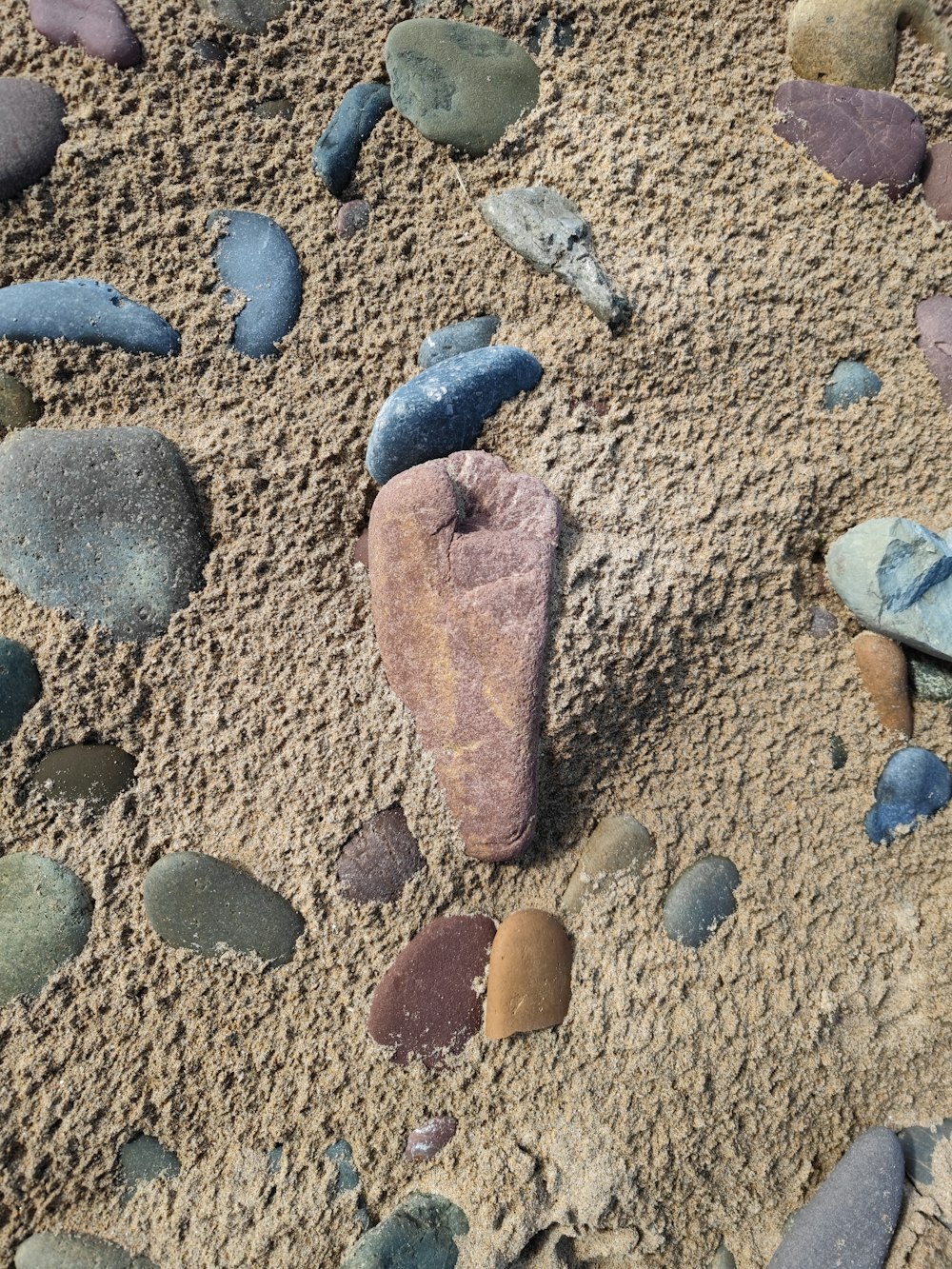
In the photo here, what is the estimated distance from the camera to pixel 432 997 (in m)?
1.23

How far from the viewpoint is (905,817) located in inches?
53.1

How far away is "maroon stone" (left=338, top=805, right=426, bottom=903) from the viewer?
1233 mm

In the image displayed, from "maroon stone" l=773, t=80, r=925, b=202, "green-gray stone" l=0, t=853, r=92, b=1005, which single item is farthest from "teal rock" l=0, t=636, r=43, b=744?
"maroon stone" l=773, t=80, r=925, b=202

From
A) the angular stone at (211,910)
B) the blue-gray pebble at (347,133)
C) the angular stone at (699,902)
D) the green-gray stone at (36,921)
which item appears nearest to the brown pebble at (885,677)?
the angular stone at (699,902)

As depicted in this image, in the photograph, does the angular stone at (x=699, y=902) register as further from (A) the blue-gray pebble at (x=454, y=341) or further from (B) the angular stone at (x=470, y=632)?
(A) the blue-gray pebble at (x=454, y=341)

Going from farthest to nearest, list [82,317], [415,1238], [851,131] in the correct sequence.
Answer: [851,131] < [82,317] < [415,1238]

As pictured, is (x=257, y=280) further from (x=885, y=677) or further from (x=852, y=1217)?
(x=852, y=1217)

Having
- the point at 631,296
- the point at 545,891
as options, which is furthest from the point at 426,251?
the point at 545,891

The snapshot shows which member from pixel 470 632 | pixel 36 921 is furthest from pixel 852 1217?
pixel 36 921

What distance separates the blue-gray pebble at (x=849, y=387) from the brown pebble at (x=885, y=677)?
365mm

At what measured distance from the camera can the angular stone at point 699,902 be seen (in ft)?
4.23

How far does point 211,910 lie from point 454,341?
0.91 meters


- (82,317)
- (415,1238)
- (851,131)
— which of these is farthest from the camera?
(851,131)

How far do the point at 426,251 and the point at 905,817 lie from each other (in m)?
1.16
